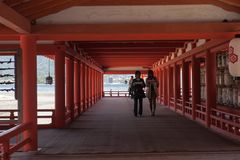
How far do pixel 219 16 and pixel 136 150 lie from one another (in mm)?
3177

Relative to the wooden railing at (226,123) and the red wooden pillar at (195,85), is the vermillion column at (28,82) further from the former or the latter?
the red wooden pillar at (195,85)

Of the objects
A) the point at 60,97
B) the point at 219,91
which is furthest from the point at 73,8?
the point at 219,91

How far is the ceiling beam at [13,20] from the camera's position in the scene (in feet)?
20.9

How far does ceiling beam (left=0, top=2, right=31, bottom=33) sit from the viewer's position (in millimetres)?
6375

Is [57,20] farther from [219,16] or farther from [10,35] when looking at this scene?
[219,16]

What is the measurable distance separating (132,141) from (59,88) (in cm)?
355

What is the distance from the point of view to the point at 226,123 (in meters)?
10.3

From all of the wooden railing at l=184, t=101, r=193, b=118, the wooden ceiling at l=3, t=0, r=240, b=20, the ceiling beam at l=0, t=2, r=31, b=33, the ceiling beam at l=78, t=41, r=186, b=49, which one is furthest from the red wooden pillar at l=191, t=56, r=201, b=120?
the ceiling beam at l=0, t=2, r=31, b=33

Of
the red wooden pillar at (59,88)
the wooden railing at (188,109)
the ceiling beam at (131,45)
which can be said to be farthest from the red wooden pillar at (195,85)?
the red wooden pillar at (59,88)

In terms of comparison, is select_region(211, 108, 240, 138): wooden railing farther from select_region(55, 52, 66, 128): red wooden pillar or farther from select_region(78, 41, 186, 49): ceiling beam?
select_region(78, 41, 186, 49): ceiling beam

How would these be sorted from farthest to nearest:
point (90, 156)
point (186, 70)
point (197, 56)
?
point (186, 70) → point (197, 56) → point (90, 156)

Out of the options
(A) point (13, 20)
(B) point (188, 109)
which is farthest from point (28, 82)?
(B) point (188, 109)

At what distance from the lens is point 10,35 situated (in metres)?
8.52

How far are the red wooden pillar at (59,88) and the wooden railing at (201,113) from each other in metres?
4.18
